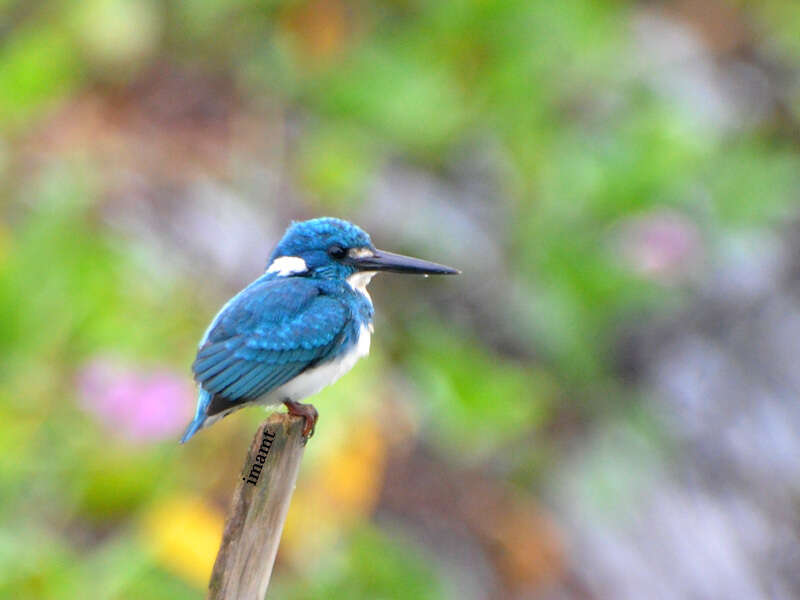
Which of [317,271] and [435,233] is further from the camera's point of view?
[435,233]

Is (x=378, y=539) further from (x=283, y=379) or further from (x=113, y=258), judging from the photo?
(x=283, y=379)

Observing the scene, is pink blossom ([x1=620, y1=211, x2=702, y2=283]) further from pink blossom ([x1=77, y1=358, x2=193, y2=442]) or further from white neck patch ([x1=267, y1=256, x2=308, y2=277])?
white neck patch ([x1=267, y1=256, x2=308, y2=277])

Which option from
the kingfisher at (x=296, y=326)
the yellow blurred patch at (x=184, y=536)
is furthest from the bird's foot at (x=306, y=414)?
the yellow blurred patch at (x=184, y=536)

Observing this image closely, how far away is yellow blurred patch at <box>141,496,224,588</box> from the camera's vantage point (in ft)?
10.6

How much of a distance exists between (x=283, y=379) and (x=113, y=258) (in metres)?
1.94

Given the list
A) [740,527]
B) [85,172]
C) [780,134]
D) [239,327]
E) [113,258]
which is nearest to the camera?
[239,327]

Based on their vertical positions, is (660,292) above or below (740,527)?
above

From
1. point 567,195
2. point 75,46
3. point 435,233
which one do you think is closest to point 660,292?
point 567,195

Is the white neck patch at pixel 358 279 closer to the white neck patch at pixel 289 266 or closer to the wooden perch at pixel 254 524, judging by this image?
the white neck patch at pixel 289 266

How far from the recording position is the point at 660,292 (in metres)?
4.59

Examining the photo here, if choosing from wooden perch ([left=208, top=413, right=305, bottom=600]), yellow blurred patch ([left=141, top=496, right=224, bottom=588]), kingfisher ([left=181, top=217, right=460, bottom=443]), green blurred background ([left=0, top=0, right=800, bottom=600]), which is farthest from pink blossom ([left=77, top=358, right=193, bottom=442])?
wooden perch ([left=208, top=413, right=305, bottom=600])

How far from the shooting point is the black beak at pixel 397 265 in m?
1.95

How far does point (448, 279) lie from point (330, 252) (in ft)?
9.09

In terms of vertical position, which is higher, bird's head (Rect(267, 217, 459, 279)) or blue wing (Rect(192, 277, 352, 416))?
bird's head (Rect(267, 217, 459, 279))
